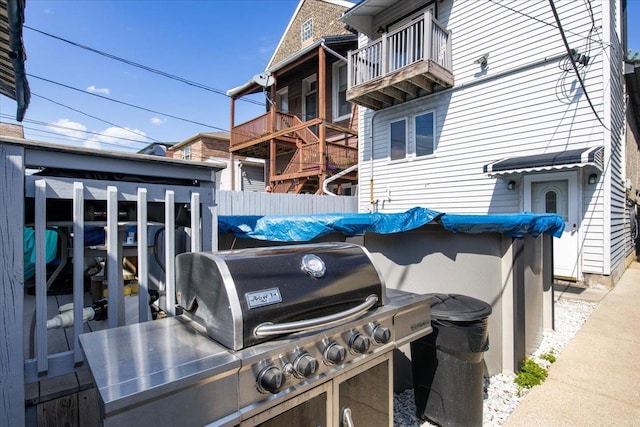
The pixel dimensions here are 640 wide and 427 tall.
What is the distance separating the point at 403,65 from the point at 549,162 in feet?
13.8

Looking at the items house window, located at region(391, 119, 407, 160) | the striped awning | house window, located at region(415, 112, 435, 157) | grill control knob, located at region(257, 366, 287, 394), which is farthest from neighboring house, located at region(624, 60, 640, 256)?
grill control knob, located at region(257, 366, 287, 394)

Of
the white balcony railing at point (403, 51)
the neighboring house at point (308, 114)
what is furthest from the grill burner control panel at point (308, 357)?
the neighboring house at point (308, 114)

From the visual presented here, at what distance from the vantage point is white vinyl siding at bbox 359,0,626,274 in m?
6.18

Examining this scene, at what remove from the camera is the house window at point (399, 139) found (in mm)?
9250

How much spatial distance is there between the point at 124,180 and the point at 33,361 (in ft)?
3.32

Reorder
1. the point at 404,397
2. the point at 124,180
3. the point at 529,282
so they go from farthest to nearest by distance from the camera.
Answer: the point at 529,282 < the point at 404,397 < the point at 124,180

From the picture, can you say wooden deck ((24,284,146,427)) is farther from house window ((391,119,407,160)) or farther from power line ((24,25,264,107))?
power line ((24,25,264,107))

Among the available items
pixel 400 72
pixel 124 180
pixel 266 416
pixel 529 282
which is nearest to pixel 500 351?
pixel 529 282

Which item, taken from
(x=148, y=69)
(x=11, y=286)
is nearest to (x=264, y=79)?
(x=148, y=69)

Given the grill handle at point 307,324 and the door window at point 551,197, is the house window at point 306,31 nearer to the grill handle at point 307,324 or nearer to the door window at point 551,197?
the door window at point 551,197

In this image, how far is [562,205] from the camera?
650cm

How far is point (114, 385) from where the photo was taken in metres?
0.98

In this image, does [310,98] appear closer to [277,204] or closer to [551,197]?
[277,204]

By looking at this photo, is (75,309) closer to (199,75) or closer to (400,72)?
(400,72)
